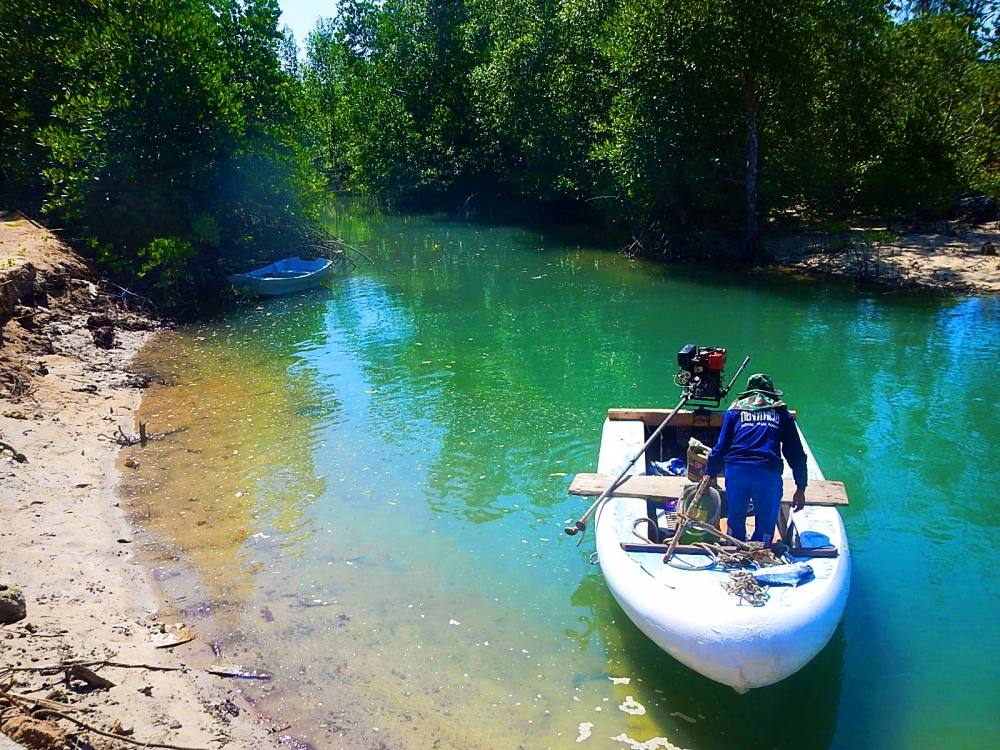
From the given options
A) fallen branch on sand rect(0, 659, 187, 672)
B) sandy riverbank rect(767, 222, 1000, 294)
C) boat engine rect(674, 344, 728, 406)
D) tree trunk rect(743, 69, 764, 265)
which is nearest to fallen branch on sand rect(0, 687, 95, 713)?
fallen branch on sand rect(0, 659, 187, 672)

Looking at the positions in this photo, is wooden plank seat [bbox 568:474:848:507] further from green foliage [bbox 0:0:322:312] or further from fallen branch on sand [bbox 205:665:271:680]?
green foliage [bbox 0:0:322:312]

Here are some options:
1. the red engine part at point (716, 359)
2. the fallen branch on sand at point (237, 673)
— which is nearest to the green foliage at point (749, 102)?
the red engine part at point (716, 359)

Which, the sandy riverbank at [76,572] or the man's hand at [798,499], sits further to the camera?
the man's hand at [798,499]

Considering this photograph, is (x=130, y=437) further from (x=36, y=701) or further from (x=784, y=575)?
(x=784, y=575)

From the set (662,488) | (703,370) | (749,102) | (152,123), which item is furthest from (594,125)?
(662,488)

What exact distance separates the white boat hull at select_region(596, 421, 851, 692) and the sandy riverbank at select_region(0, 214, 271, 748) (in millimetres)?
2911

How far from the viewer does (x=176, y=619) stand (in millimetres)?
6824

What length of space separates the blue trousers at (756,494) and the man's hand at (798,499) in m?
0.24

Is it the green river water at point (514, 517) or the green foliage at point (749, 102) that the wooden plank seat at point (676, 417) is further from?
the green foliage at point (749, 102)

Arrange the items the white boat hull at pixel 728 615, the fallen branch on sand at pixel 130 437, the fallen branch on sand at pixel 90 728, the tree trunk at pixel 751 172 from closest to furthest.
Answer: the fallen branch on sand at pixel 90 728
the white boat hull at pixel 728 615
the fallen branch on sand at pixel 130 437
the tree trunk at pixel 751 172

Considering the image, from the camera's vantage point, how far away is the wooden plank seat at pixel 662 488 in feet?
22.2

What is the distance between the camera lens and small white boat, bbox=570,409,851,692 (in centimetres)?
526

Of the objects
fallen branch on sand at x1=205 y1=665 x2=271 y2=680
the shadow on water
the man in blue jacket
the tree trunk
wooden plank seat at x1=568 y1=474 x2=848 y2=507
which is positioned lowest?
the shadow on water

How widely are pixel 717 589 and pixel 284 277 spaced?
55.7 ft
